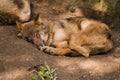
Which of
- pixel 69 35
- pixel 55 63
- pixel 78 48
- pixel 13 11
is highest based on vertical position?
pixel 13 11

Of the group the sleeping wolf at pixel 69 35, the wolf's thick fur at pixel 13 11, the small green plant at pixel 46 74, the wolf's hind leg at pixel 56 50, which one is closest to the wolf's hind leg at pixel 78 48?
the sleeping wolf at pixel 69 35

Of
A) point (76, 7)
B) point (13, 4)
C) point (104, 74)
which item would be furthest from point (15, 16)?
point (104, 74)

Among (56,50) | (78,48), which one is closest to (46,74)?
(56,50)

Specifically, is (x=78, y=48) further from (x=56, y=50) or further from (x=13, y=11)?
(x=13, y=11)

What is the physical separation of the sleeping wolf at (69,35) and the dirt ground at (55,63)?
150 millimetres

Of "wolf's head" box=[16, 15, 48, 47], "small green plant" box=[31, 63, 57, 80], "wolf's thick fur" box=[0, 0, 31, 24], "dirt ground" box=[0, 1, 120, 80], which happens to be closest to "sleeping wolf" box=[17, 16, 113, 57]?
"wolf's head" box=[16, 15, 48, 47]

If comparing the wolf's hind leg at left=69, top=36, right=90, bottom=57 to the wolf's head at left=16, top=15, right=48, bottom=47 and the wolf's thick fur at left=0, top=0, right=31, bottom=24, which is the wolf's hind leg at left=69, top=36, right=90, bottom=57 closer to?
the wolf's head at left=16, top=15, right=48, bottom=47

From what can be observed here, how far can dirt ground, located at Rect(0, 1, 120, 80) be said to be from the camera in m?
5.53

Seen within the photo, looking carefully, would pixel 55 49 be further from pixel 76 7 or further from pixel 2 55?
pixel 76 7

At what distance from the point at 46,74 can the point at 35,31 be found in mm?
1493

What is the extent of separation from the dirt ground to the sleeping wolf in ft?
0.49

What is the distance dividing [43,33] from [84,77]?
1566mm

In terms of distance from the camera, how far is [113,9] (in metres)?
7.16

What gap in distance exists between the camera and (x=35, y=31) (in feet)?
21.7
